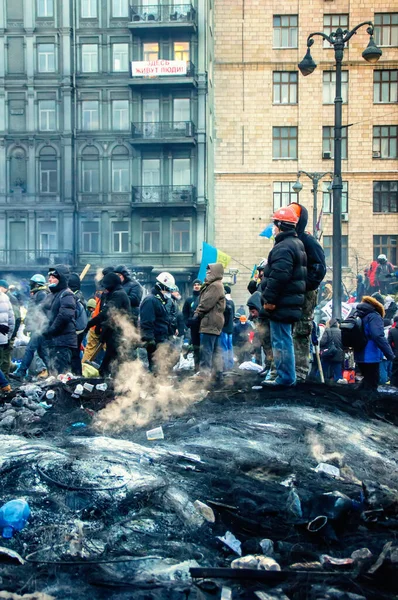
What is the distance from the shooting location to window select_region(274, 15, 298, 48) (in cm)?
4428

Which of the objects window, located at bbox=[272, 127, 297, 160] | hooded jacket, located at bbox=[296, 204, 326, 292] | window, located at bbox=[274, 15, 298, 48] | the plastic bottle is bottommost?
the plastic bottle

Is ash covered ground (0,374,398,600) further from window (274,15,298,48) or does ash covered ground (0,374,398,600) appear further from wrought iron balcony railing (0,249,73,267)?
window (274,15,298,48)

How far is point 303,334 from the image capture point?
401 inches

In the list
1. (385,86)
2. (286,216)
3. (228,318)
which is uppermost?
(385,86)

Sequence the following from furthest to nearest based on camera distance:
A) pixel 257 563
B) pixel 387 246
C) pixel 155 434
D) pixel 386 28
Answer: pixel 386 28 → pixel 387 246 → pixel 155 434 → pixel 257 563

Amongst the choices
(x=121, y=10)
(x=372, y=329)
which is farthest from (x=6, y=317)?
(x=121, y=10)

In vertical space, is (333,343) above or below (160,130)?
below

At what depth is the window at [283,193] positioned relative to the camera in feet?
144

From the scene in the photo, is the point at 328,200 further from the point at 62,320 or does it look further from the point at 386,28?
the point at 62,320

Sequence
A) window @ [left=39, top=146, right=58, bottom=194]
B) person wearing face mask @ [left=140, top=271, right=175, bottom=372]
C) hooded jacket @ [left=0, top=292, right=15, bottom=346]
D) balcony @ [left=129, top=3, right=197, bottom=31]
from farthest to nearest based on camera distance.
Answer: window @ [left=39, top=146, right=58, bottom=194] → balcony @ [left=129, top=3, right=197, bottom=31] → hooded jacket @ [left=0, top=292, right=15, bottom=346] → person wearing face mask @ [left=140, top=271, right=175, bottom=372]

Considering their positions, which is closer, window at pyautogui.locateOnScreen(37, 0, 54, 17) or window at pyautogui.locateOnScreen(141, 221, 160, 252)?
window at pyautogui.locateOnScreen(141, 221, 160, 252)

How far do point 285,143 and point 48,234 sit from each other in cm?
1423

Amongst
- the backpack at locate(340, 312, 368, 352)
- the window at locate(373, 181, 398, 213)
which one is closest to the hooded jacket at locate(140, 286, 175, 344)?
the backpack at locate(340, 312, 368, 352)

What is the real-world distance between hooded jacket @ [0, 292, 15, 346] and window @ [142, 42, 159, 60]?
3190cm
